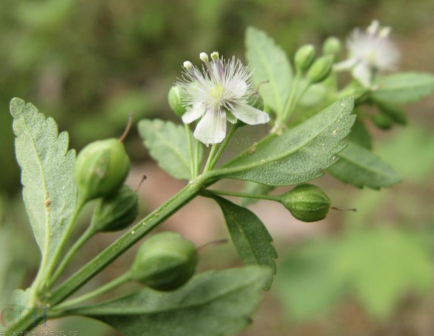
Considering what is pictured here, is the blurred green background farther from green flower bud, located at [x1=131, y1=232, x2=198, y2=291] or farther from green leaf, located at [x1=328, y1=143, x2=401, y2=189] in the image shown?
green flower bud, located at [x1=131, y1=232, x2=198, y2=291]

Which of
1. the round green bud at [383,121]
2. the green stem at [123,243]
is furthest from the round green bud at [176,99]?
the round green bud at [383,121]

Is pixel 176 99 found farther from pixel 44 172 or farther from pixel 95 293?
Answer: pixel 95 293

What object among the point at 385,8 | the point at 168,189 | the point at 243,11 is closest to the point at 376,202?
the point at 168,189

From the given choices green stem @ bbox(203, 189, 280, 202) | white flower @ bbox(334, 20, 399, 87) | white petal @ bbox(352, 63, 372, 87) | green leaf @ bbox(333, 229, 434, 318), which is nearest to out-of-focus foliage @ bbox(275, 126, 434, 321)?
green leaf @ bbox(333, 229, 434, 318)

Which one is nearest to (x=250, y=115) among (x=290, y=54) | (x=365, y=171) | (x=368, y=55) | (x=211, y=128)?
(x=211, y=128)

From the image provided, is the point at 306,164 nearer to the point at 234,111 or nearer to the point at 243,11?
the point at 234,111

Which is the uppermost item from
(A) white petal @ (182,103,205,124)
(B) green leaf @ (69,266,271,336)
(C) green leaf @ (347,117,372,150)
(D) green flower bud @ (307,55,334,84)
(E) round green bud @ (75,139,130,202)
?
(D) green flower bud @ (307,55,334,84)
